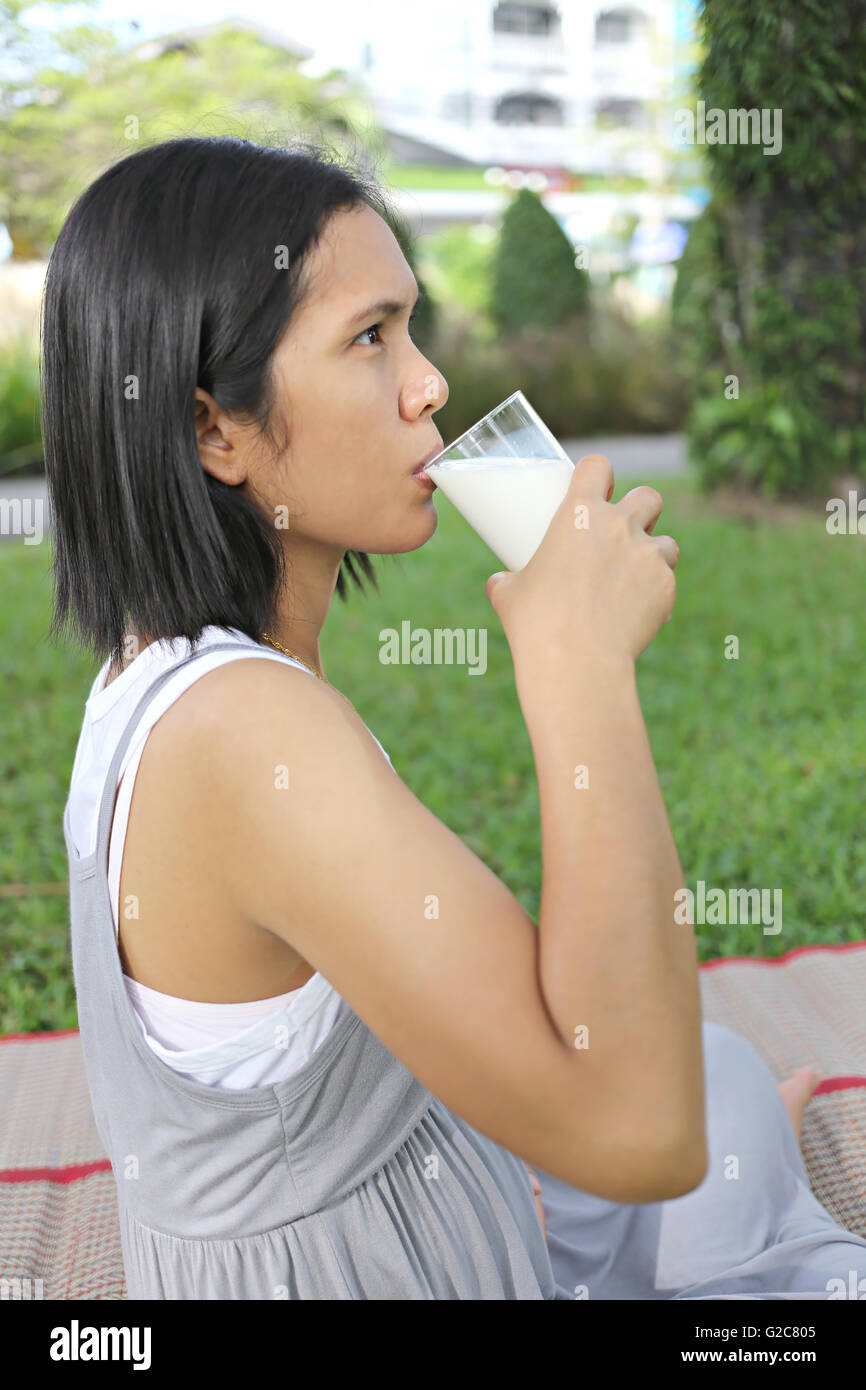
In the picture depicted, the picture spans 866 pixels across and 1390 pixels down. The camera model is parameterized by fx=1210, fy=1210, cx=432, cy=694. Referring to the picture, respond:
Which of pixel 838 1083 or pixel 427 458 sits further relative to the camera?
pixel 838 1083

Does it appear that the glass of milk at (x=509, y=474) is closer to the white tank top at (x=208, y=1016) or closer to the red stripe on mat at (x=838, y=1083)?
the white tank top at (x=208, y=1016)

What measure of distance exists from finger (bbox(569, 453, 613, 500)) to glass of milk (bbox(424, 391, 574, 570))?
108 millimetres

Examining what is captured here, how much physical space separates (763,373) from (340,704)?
717 cm

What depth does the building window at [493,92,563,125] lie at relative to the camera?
44.6 metres

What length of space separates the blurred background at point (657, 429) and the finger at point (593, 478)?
1.97 feet

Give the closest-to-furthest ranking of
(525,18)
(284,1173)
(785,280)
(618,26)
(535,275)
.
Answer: (284,1173) < (785,280) < (535,275) < (525,18) < (618,26)

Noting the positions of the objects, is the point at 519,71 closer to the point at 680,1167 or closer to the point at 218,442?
the point at 218,442

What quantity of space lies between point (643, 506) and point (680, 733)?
3464mm

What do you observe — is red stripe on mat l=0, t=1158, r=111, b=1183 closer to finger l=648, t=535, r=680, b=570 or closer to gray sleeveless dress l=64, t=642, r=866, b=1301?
gray sleeveless dress l=64, t=642, r=866, b=1301

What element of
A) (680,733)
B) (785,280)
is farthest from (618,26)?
(680,733)

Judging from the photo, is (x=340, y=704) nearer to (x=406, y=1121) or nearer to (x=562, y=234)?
(x=406, y=1121)

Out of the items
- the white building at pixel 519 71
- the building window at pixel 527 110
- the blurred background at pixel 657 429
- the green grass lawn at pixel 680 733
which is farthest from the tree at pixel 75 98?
the building window at pixel 527 110

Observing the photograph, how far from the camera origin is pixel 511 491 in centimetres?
140

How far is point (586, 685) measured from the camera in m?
1.13
